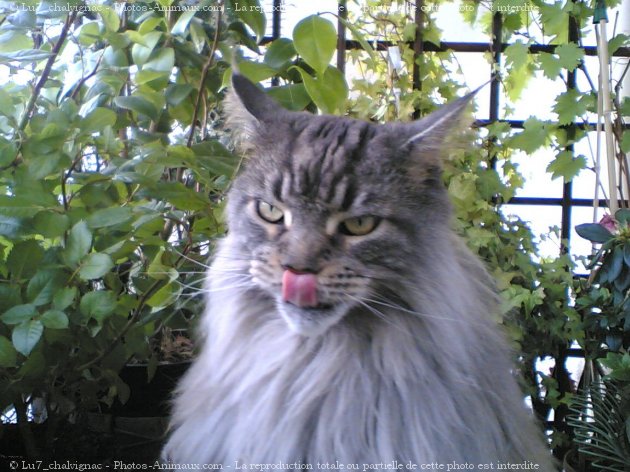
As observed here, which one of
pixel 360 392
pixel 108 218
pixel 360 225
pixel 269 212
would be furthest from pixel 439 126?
pixel 108 218

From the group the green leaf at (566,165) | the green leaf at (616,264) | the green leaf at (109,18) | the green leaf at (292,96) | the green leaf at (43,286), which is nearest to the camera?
the green leaf at (43,286)

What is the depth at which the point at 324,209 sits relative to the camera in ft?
3.42

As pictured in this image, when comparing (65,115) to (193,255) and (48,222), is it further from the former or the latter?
(193,255)

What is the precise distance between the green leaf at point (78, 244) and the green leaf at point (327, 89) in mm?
530

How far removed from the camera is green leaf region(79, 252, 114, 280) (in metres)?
1.08

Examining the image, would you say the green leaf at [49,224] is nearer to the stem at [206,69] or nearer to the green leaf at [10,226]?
the green leaf at [10,226]

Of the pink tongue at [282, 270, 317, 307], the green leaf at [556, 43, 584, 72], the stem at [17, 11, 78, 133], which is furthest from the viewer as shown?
the green leaf at [556, 43, 584, 72]

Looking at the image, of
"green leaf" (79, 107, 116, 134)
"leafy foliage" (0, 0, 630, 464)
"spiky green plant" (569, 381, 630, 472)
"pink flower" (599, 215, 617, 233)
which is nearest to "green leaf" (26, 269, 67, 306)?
"leafy foliage" (0, 0, 630, 464)

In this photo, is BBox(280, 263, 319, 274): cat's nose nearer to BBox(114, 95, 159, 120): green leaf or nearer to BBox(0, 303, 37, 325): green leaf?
BBox(0, 303, 37, 325): green leaf

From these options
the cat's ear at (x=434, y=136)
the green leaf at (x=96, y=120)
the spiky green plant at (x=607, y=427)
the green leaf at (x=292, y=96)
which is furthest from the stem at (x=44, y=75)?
the spiky green plant at (x=607, y=427)

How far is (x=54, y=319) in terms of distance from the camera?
1046 millimetres

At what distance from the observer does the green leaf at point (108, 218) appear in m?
1.11

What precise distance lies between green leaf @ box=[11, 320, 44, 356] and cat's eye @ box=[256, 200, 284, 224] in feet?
1.34

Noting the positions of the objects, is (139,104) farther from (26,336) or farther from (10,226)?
(26,336)
